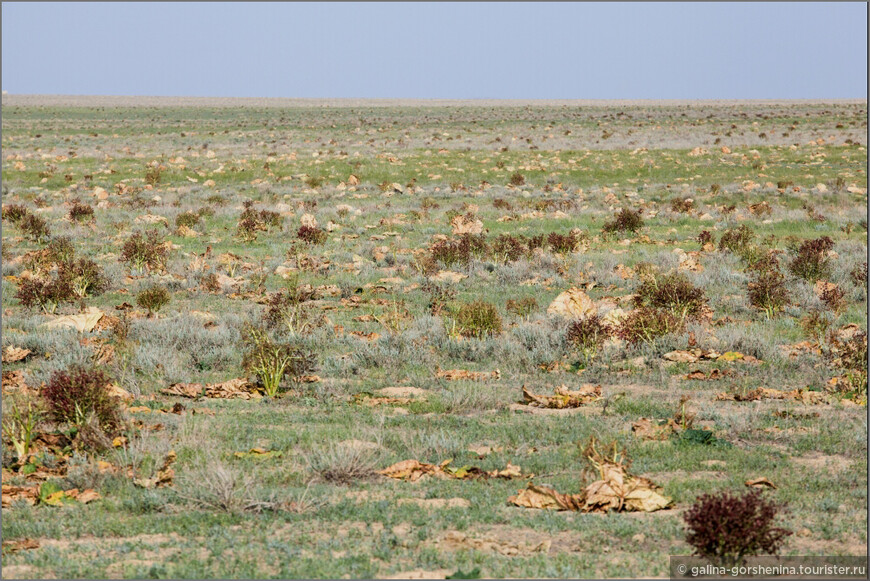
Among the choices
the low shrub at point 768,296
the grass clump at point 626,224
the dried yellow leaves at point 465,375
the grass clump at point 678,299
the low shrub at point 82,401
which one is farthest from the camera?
the grass clump at point 626,224

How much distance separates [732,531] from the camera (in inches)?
171

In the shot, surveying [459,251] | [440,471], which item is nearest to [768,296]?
[459,251]

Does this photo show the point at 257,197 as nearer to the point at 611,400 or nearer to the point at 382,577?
the point at 611,400

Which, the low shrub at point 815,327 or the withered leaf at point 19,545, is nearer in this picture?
the withered leaf at point 19,545

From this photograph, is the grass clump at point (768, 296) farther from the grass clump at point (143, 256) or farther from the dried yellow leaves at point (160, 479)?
the grass clump at point (143, 256)

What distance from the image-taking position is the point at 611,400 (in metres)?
7.71

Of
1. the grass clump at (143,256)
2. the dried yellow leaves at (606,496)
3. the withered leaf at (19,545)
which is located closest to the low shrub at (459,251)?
the grass clump at (143,256)

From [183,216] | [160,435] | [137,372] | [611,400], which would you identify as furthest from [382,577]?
[183,216]

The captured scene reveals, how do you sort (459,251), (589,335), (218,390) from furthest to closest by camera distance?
(459,251)
(589,335)
(218,390)

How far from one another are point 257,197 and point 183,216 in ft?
17.2

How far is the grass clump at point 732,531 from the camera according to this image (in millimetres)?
4336

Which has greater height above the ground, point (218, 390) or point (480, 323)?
point (480, 323)

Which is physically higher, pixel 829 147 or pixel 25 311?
pixel 829 147

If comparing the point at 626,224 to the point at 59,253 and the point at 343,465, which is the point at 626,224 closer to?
the point at 59,253
